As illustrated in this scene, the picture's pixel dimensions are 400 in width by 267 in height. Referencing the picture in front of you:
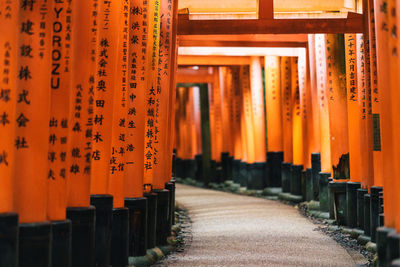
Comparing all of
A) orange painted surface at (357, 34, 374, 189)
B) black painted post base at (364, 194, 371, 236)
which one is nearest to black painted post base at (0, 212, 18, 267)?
black painted post base at (364, 194, 371, 236)

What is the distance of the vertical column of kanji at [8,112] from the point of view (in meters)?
4.03

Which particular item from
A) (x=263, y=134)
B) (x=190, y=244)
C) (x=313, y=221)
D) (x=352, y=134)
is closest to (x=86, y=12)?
(x=190, y=244)

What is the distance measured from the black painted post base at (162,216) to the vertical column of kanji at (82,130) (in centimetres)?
291

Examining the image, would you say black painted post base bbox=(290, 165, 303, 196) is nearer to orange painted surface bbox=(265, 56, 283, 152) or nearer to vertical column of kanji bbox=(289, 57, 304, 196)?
vertical column of kanji bbox=(289, 57, 304, 196)

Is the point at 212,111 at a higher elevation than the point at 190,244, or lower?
higher

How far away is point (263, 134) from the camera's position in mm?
17953

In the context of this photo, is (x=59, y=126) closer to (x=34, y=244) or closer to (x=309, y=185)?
(x=34, y=244)

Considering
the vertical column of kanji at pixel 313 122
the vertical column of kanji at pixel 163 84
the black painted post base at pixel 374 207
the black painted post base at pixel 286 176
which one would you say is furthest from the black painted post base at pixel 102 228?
the black painted post base at pixel 286 176

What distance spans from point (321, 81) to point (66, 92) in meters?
8.20

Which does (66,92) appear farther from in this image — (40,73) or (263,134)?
(263,134)

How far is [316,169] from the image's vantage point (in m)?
13.1

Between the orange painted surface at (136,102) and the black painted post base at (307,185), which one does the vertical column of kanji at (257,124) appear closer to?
the black painted post base at (307,185)

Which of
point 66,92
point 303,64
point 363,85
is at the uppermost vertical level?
point 303,64

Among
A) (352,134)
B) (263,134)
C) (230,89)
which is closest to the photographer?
(352,134)
